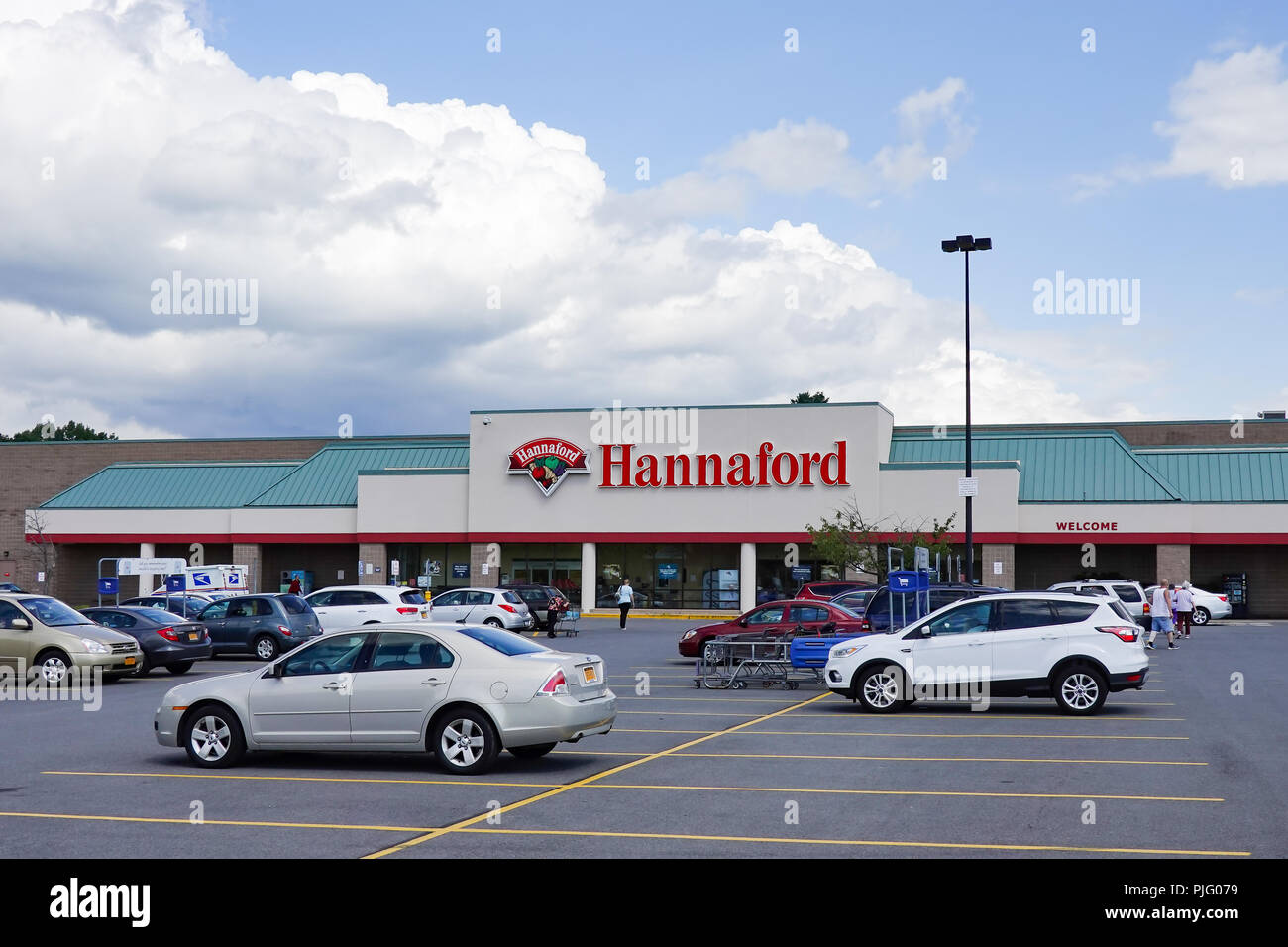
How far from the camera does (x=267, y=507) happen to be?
194 ft

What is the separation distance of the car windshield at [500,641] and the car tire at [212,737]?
8.14 feet

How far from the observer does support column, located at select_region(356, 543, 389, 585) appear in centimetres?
5722

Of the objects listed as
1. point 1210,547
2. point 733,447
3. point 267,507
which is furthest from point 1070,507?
point 267,507

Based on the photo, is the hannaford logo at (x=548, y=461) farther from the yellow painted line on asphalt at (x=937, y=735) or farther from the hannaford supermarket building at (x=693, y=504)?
the yellow painted line on asphalt at (x=937, y=735)

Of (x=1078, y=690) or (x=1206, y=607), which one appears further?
(x=1206, y=607)

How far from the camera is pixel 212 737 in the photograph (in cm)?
1322

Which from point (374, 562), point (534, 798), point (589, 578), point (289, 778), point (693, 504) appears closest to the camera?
point (534, 798)

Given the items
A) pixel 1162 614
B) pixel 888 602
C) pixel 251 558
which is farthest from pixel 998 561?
pixel 251 558

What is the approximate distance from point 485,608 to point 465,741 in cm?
2345

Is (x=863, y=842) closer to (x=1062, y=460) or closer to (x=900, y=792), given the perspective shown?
(x=900, y=792)
